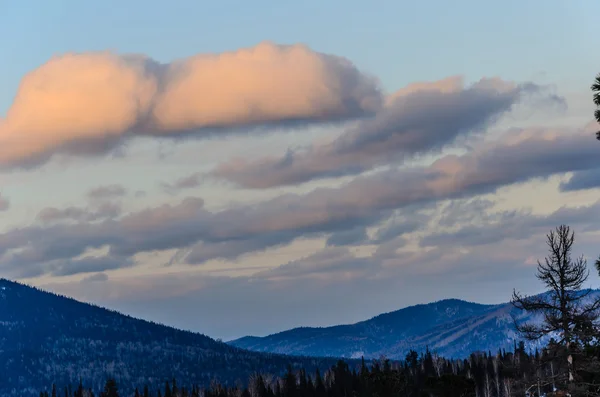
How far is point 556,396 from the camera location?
60188 millimetres

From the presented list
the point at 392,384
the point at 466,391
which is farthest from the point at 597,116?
the point at 392,384

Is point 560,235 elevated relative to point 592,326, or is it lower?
elevated

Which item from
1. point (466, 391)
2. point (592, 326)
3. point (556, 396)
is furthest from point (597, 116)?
point (466, 391)

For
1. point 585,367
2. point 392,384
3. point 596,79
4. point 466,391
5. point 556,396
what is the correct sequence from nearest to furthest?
point 596,79 < point 585,367 < point 556,396 < point 466,391 < point 392,384

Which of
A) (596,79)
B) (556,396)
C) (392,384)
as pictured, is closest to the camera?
(596,79)

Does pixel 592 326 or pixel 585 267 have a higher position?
pixel 585 267

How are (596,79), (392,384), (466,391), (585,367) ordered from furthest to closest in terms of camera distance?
1. (392,384)
2. (466,391)
3. (585,367)
4. (596,79)

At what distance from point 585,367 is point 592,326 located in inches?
73.3

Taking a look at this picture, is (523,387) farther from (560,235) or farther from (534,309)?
(560,235)

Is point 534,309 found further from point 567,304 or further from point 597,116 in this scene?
point 597,116

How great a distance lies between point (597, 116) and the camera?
34.6m

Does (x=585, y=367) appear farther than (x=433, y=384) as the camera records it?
No

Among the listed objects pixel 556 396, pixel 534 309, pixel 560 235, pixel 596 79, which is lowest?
pixel 556 396

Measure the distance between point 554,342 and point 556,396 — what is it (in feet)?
50.3
